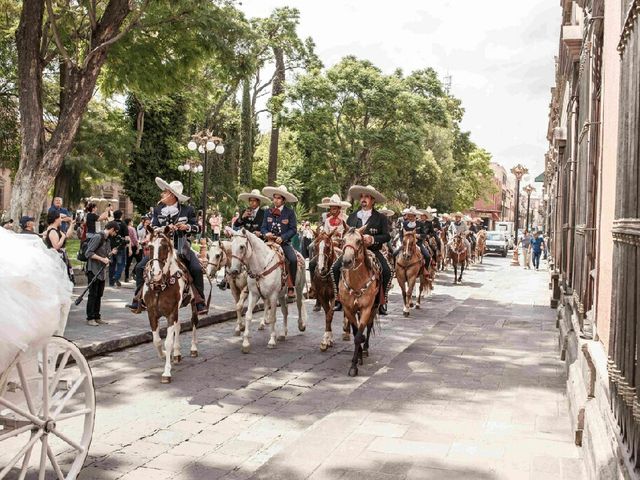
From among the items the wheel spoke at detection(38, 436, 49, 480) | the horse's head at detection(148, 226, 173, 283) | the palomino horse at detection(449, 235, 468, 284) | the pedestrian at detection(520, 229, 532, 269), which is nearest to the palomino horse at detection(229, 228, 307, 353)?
the horse's head at detection(148, 226, 173, 283)

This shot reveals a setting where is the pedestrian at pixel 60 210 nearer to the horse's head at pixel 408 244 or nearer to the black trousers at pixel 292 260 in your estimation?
the black trousers at pixel 292 260

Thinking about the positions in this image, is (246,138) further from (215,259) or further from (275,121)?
(215,259)

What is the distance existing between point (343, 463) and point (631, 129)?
3.22m

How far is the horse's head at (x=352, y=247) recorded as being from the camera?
28.8 ft

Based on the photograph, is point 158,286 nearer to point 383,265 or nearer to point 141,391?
point 141,391

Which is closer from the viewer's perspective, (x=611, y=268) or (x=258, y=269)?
(x=611, y=268)

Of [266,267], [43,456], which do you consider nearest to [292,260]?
[266,267]

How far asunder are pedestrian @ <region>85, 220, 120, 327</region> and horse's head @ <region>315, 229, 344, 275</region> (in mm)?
3906

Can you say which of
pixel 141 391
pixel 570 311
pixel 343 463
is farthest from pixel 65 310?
pixel 570 311

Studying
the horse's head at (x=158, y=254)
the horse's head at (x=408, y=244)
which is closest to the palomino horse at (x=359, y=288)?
the horse's head at (x=158, y=254)

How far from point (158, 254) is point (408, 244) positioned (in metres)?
8.33

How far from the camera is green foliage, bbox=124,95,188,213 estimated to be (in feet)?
134

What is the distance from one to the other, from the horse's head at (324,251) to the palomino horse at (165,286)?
2.20 meters

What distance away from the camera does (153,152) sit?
4112cm
